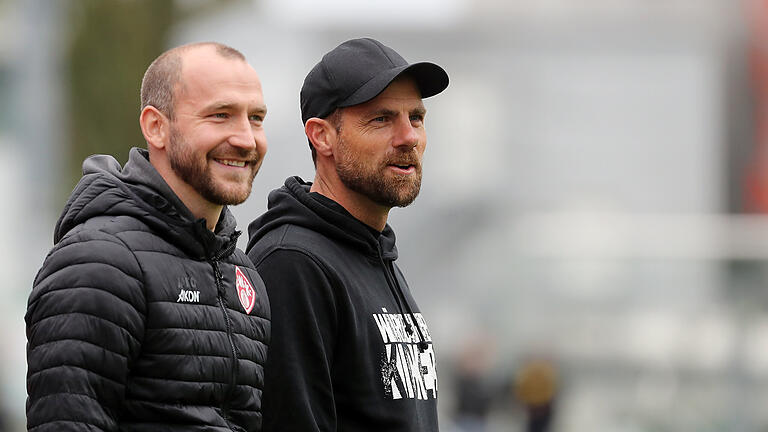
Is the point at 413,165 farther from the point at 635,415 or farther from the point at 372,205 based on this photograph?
the point at 635,415

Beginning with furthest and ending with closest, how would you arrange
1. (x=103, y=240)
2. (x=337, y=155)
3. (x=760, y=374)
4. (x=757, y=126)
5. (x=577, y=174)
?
(x=577, y=174) < (x=757, y=126) < (x=760, y=374) < (x=337, y=155) < (x=103, y=240)

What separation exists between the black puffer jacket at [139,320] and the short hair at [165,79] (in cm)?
13

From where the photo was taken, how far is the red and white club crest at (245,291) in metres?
3.87

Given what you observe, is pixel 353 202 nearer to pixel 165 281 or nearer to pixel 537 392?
pixel 165 281

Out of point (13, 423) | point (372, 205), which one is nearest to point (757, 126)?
point (13, 423)

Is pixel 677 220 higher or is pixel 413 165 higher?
pixel 677 220

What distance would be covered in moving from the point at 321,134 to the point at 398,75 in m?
0.30

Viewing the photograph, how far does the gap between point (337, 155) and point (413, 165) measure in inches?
8.7

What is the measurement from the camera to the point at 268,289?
4.23m

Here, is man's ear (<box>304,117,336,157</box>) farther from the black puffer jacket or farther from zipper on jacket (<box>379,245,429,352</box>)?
the black puffer jacket

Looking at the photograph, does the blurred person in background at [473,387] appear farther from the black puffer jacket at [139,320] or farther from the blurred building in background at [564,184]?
the black puffer jacket at [139,320]

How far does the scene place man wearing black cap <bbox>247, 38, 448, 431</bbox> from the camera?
4.16 m

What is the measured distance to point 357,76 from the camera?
14.8 feet

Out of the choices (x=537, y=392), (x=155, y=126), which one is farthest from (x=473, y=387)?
(x=155, y=126)
